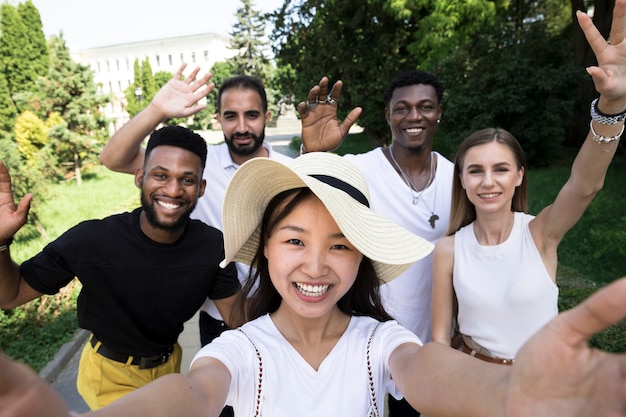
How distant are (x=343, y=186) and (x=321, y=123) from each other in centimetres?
143

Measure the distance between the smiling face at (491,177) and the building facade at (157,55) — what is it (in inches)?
2670

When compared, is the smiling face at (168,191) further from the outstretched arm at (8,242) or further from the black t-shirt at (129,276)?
the outstretched arm at (8,242)

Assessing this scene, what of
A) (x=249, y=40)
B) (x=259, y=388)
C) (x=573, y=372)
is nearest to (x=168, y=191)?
(x=259, y=388)

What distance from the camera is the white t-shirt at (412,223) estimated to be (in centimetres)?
258

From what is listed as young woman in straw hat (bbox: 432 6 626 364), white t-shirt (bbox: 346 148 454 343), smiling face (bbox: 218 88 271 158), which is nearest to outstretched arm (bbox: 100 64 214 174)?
smiling face (bbox: 218 88 271 158)

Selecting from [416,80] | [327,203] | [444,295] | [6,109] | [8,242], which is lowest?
[6,109]

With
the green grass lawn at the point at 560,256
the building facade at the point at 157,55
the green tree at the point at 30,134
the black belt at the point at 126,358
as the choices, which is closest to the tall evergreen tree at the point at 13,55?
the green tree at the point at 30,134

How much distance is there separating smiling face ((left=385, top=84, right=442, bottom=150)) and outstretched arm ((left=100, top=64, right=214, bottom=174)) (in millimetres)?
1292

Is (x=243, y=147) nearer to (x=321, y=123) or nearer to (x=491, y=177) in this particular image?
(x=321, y=123)

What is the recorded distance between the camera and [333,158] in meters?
1.56

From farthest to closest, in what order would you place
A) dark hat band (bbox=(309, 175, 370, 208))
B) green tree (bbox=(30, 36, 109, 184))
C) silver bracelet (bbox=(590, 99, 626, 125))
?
green tree (bbox=(30, 36, 109, 184))
silver bracelet (bbox=(590, 99, 626, 125))
dark hat band (bbox=(309, 175, 370, 208))

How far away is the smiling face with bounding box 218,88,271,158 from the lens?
3109mm

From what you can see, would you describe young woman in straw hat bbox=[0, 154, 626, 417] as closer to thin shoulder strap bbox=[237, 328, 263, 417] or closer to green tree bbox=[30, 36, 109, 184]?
thin shoulder strap bbox=[237, 328, 263, 417]

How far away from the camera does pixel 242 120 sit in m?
3.16
